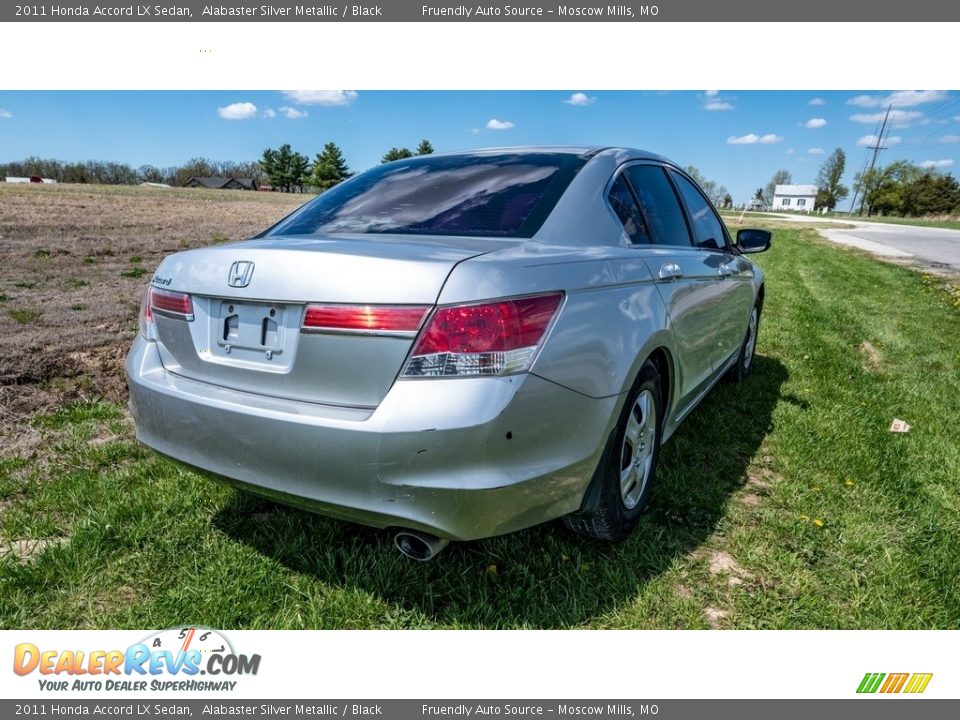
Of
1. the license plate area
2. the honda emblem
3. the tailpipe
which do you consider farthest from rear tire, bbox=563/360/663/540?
the honda emblem

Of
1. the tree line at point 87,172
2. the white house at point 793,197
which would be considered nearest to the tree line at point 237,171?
the tree line at point 87,172

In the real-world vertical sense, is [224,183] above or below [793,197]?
below

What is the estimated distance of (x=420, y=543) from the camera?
1984 millimetres

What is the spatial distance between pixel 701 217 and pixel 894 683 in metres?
2.78

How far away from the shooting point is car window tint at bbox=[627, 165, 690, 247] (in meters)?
2.96

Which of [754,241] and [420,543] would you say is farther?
[754,241]

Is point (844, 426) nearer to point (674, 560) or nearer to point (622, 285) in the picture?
point (674, 560)

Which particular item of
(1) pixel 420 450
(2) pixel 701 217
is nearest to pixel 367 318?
(1) pixel 420 450

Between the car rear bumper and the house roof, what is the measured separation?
140 metres

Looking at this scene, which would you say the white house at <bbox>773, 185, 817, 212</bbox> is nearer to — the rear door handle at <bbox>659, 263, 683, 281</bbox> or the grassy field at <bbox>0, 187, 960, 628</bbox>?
the grassy field at <bbox>0, 187, 960, 628</bbox>

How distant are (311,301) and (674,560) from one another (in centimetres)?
175

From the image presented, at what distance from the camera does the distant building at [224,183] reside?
97.5 m

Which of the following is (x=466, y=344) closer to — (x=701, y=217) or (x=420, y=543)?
(x=420, y=543)

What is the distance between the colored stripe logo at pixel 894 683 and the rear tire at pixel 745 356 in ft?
8.96
